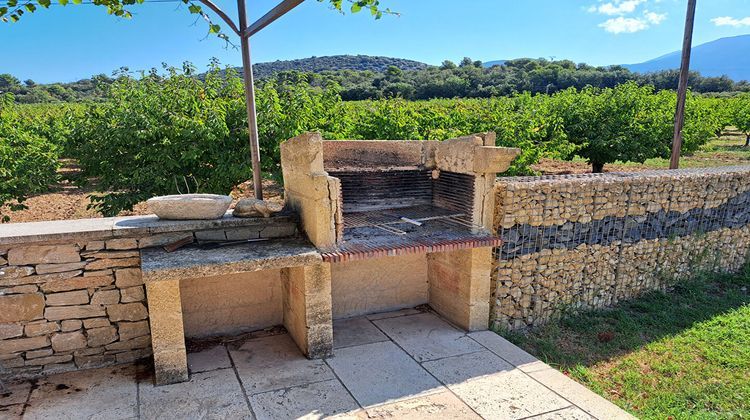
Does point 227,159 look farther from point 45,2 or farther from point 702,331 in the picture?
point 702,331

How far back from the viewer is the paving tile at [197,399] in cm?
452

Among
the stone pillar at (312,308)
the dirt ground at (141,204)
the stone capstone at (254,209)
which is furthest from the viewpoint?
the dirt ground at (141,204)

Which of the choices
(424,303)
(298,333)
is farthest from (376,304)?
(298,333)

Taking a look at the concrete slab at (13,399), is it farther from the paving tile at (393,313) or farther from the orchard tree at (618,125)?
the orchard tree at (618,125)

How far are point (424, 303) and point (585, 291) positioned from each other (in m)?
2.64

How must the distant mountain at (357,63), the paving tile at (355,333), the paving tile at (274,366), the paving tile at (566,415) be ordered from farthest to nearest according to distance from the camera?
the distant mountain at (357,63) → the paving tile at (355,333) → the paving tile at (274,366) → the paving tile at (566,415)

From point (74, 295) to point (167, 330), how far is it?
122cm

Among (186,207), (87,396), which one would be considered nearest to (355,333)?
(186,207)

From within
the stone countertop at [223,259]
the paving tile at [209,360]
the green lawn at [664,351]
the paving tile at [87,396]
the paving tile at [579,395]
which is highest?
the stone countertop at [223,259]

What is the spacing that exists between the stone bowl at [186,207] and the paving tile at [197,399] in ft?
6.04

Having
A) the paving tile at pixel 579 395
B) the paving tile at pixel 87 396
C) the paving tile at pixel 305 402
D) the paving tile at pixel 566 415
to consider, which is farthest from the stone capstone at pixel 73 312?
the paving tile at pixel 579 395

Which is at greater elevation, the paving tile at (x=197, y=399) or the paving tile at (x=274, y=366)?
the paving tile at (x=197, y=399)

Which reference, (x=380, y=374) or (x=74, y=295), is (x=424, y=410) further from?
(x=74, y=295)

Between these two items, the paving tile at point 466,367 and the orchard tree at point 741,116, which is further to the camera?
the orchard tree at point 741,116
